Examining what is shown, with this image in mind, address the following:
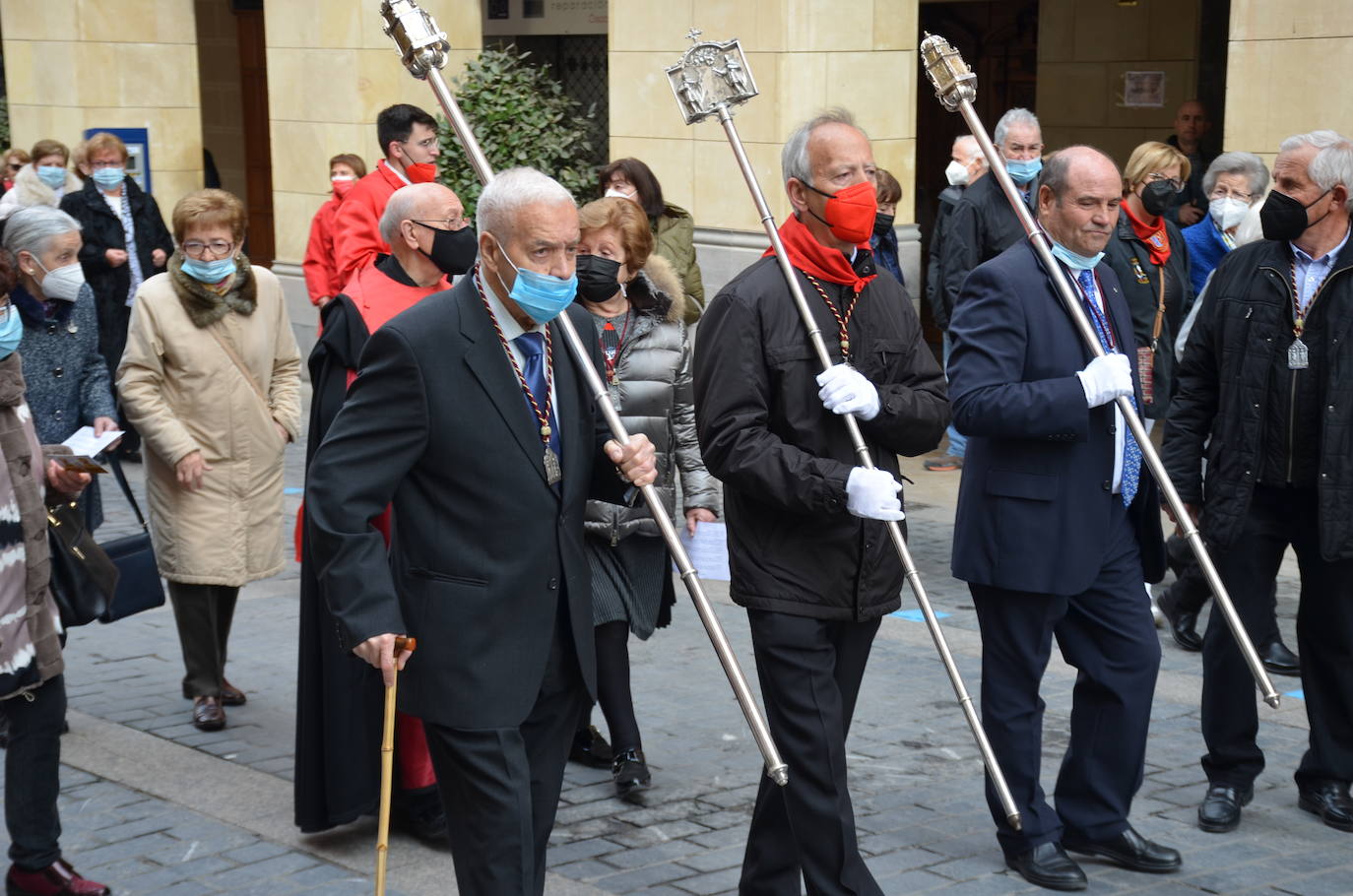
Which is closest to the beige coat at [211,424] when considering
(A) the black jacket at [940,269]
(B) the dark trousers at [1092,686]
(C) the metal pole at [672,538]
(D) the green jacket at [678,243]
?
(C) the metal pole at [672,538]

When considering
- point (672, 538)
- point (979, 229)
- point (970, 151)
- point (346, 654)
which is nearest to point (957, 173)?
point (970, 151)

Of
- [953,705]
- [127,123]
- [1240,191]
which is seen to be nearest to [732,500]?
[953,705]

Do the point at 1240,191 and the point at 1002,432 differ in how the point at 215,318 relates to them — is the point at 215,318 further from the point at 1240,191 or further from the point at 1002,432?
the point at 1240,191

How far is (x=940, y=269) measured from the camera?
10.7 m

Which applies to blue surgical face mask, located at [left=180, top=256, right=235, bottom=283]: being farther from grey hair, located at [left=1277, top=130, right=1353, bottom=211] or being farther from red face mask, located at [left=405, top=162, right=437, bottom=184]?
grey hair, located at [left=1277, top=130, right=1353, bottom=211]

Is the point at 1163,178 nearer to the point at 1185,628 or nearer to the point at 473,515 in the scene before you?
the point at 1185,628

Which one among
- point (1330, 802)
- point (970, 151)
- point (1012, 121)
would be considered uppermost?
point (1012, 121)

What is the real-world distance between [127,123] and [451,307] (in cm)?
1473

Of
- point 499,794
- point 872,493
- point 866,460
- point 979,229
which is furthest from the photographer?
point 979,229

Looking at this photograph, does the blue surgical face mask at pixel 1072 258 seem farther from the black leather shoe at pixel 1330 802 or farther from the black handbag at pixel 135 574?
the black handbag at pixel 135 574

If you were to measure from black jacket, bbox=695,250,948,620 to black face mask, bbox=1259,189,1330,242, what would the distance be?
146 centimetres

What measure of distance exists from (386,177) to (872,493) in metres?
4.34

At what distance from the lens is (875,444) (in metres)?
4.78

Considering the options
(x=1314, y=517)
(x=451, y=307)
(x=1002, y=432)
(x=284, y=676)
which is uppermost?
(x=451, y=307)
